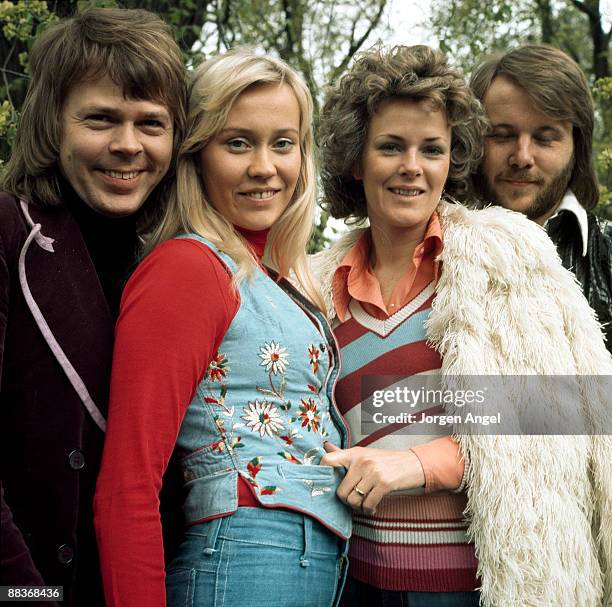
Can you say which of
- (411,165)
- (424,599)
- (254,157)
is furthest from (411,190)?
(424,599)

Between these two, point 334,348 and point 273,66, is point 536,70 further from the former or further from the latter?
point 334,348

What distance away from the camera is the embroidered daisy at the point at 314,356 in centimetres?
211

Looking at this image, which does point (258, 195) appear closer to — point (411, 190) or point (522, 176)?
point (411, 190)

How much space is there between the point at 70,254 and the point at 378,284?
1.06 metres

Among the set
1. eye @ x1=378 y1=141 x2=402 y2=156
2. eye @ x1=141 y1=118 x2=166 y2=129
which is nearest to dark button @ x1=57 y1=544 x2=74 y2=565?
eye @ x1=141 y1=118 x2=166 y2=129

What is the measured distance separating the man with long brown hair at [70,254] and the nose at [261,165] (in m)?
0.22

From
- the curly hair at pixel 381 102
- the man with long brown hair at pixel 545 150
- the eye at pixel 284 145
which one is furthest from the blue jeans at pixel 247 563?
the man with long brown hair at pixel 545 150

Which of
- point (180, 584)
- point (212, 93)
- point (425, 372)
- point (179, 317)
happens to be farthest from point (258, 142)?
point (180, 584)

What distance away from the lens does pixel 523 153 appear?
9.54 feet

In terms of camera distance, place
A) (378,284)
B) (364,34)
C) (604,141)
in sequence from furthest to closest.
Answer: (604,141), (364,34), (378,284)

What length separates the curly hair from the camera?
8.35ft

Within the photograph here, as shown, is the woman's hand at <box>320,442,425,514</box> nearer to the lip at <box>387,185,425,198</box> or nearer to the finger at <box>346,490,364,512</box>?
the finger at <box>346,490,364,512</box>

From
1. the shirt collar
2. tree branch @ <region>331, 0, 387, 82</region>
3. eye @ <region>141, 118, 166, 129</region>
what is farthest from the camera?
tree branch @ <region>331, 0, 387, 82</region>

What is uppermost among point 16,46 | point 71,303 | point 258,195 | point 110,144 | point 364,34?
point 364,34
